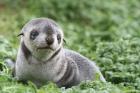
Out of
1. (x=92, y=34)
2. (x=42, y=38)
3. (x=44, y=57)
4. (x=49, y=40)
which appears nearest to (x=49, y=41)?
(x=49, y=40)

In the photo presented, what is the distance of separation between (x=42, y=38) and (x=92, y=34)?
276 inches

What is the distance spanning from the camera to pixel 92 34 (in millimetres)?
14555

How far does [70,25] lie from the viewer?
51.8ft

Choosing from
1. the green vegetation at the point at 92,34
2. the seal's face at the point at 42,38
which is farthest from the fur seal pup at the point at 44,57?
the green vegetation at the point at 92,34

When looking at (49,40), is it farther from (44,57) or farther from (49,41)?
(44,57)

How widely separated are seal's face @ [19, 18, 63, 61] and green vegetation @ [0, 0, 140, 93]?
16.4 inches

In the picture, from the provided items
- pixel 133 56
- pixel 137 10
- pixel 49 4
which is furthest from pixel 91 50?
pixel 137 10

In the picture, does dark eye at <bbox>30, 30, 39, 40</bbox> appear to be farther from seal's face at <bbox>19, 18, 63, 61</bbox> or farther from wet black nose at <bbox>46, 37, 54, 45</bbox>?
wet black nose at <bbox>46, 37, 54, 45</bbox>

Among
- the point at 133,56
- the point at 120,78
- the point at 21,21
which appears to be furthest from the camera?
the point at 21,21

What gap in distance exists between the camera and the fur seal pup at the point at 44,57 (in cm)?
766

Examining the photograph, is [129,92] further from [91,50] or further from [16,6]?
[16,6]

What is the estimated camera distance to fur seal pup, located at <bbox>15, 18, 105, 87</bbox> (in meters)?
7.66

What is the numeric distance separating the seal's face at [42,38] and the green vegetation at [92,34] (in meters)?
0.42

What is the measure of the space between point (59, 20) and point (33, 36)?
8376 mm
